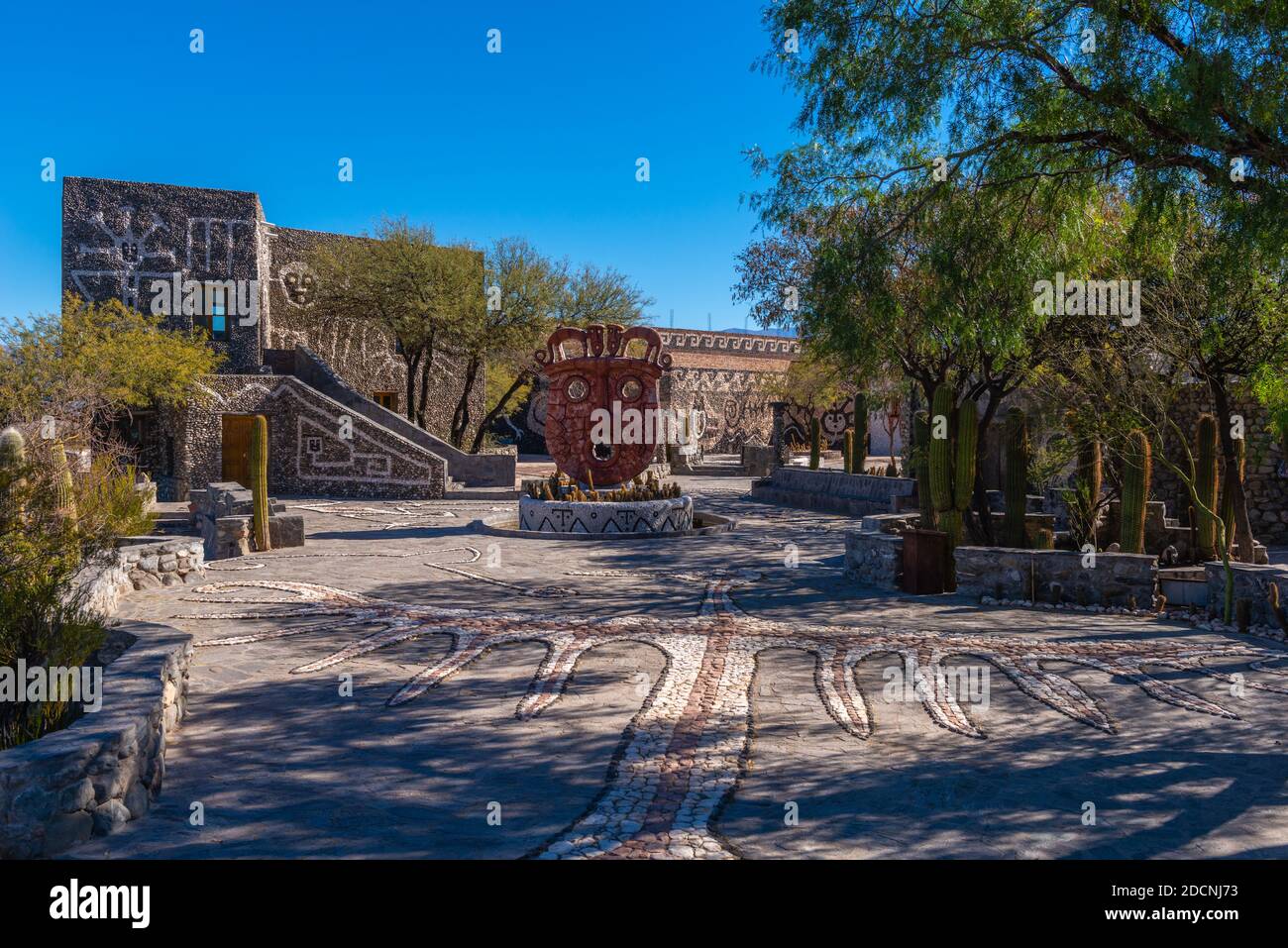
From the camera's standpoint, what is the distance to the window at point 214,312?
25.4 m

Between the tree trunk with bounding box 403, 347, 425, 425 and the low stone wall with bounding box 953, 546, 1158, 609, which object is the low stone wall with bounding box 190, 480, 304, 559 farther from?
the tree trunk with bounding box 403, 347, 425, 425

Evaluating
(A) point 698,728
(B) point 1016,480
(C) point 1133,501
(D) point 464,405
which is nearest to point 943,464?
(B) point 1016,480

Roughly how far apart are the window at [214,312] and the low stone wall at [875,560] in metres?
20.8

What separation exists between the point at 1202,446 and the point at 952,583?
3.78 meters

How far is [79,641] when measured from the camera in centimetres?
511

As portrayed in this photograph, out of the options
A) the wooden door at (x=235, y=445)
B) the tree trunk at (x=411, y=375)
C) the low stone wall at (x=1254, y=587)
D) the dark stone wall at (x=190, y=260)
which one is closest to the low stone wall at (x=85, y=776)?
the low stone wall at (x=1254, y=587)

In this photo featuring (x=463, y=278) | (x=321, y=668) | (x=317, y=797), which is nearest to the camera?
(x=317, y=797)

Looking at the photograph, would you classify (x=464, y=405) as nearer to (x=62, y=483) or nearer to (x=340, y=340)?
(x=340, y=340)

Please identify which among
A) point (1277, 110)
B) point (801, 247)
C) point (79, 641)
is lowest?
point (79, 641)

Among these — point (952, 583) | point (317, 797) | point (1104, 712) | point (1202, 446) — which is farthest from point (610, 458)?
point (317, 797)

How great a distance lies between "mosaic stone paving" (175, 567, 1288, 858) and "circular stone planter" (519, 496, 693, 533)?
5.11m

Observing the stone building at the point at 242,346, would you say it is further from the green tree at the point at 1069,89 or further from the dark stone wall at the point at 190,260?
the green tree at the point at 1069,89

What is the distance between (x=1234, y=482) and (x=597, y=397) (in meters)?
9.70
